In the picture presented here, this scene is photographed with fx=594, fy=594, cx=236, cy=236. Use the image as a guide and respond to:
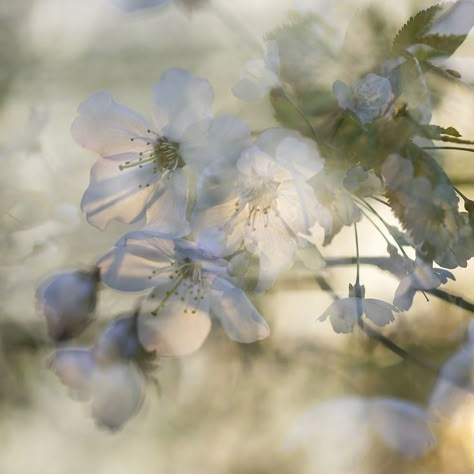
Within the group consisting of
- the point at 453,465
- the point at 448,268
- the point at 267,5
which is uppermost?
the point at 267,5

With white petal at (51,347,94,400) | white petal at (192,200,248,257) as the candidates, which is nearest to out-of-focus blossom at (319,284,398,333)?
white petal at (192,200,248,257)

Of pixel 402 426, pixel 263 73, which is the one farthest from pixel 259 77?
pixel 402 426

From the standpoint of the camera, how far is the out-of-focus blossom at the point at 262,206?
50cm

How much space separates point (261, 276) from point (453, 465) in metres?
→ 0.23

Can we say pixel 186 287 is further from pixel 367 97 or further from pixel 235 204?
pixel 367 97

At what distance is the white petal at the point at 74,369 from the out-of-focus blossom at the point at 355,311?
20 centimetres

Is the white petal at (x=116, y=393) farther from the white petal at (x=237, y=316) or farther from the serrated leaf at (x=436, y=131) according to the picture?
the serrated leaf at (x=436, y=131)

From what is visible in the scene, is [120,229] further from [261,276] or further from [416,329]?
[416,329]

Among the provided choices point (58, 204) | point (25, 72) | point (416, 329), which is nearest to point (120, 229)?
point (58, 204)

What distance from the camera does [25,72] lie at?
513 mm

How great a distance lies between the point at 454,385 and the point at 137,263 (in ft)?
0.96

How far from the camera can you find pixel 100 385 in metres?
0.49

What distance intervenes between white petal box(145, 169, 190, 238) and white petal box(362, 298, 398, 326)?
167 mm

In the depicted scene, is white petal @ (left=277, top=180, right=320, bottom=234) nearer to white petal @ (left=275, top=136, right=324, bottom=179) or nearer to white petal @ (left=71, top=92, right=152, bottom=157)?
white petal @ (left=275, top=136, right=324, bottom=179)
